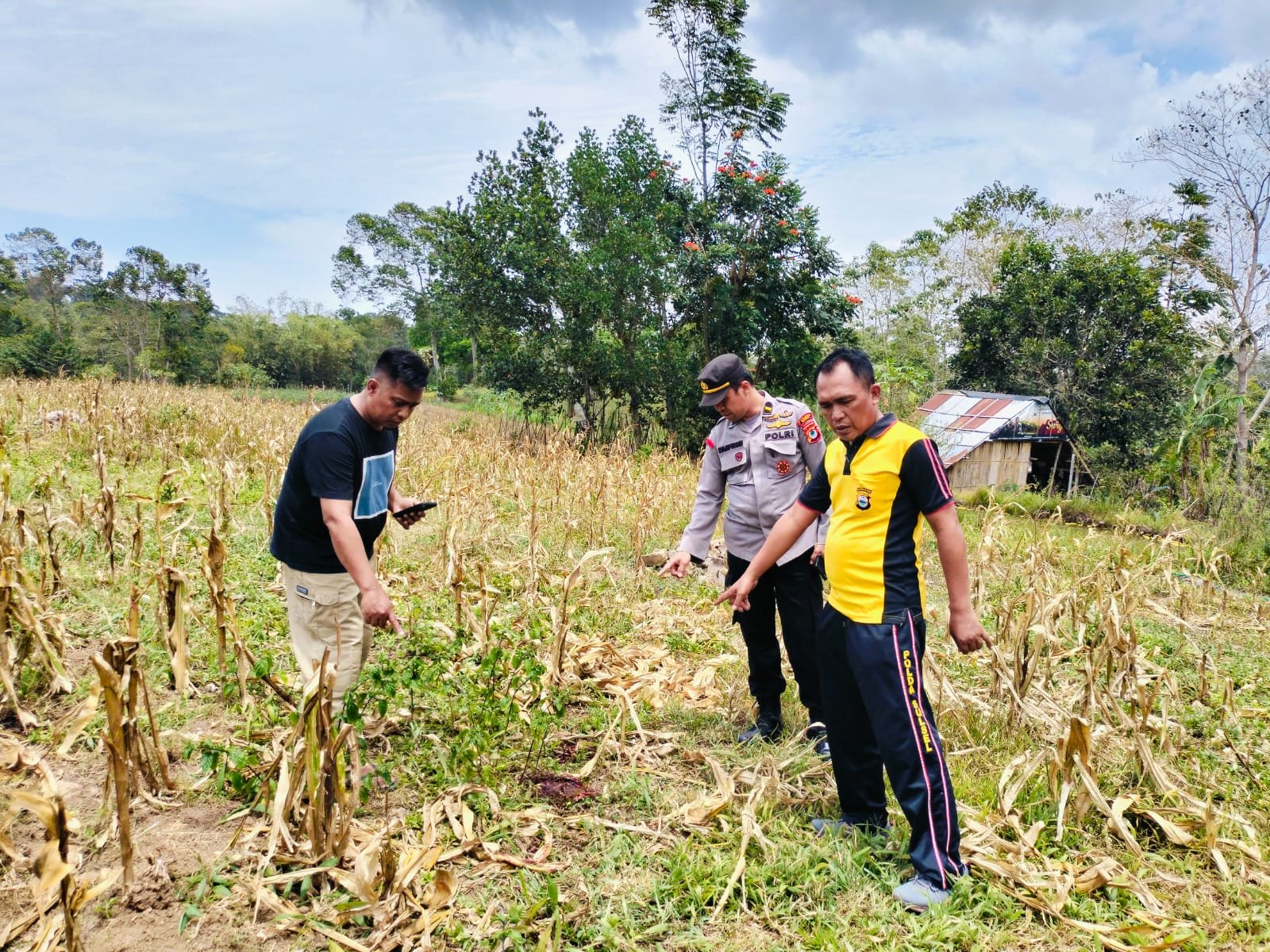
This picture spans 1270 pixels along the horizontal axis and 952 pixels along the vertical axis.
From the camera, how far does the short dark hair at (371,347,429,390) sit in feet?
8.20

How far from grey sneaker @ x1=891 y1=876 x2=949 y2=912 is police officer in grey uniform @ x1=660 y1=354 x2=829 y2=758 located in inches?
33.6

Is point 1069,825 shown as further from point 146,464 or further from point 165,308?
point 165,308

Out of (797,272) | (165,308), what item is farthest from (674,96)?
(165,308)

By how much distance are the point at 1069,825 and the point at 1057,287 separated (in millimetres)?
14601

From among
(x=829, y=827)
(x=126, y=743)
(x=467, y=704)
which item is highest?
(x=126, y=743)

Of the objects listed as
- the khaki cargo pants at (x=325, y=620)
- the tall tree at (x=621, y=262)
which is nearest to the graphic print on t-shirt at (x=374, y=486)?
the khaki cargo pants at (x=325, y=620)

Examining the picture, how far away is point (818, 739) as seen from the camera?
123 inches

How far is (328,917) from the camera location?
2.06m

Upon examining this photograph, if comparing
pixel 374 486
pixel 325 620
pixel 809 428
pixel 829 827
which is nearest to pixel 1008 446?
pixel 809 428

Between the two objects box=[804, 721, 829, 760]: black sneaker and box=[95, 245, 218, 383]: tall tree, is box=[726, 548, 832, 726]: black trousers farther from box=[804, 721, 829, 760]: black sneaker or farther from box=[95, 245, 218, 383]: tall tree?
box=[95, 245, 218, 383]: tall tree

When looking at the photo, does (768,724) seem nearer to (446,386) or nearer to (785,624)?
(785,624)

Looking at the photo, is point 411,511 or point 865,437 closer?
point 865,437

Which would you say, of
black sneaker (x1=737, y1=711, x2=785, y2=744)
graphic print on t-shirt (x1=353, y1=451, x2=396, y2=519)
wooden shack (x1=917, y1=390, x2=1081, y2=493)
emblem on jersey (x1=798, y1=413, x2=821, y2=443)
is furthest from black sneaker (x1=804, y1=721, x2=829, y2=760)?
wooden shack (x1=917, y1=390, x2=1081, y2=493)

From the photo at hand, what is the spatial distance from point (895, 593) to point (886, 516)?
238 mm
